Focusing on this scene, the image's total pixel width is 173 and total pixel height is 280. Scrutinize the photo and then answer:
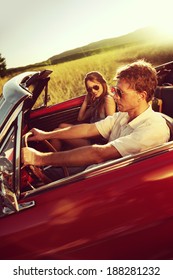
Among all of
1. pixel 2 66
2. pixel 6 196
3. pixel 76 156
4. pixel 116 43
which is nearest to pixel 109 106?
pixel 76 156

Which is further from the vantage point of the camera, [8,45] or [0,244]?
[8,45]

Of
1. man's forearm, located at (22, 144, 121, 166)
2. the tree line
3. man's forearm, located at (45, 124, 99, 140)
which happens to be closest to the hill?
the tree line

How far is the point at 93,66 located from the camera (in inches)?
404

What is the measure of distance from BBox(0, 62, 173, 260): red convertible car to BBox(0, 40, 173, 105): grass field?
459cm

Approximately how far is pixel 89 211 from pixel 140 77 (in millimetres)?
921

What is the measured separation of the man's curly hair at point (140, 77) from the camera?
242 cm

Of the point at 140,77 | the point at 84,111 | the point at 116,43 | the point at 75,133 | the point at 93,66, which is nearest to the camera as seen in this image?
the point at 140,77

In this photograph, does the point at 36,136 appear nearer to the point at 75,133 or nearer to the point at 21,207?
the point at 75,133

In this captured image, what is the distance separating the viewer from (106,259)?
197cm

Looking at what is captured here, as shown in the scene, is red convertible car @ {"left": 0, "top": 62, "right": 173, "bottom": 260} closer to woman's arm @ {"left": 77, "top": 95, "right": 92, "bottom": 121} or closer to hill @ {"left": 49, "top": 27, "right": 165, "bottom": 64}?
woman's arm @ {"left": 77, "top": 95, "right": 92, "bottom": 121}

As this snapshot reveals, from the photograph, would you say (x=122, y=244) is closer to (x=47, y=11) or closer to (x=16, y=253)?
(x=16, y=253)

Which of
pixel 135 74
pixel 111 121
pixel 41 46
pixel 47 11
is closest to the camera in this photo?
pixel 135 74

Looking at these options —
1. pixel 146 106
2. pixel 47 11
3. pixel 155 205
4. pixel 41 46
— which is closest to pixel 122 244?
pixel 155 205
